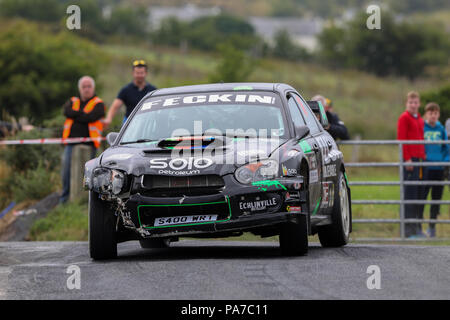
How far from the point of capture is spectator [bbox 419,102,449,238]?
15.2 metres

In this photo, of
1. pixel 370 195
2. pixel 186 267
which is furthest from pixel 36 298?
pixel 370 195

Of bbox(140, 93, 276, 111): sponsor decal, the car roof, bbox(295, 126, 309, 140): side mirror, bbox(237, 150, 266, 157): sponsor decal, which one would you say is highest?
the car roof

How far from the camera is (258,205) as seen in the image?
875 cm

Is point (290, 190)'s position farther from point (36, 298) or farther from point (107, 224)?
point (36, 298)

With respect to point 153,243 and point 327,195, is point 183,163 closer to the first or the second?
point 327,195

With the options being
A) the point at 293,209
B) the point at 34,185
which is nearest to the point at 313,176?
the point at 293,209

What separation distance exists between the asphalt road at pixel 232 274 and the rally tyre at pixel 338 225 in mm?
311

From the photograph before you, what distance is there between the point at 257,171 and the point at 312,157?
1.13 metres

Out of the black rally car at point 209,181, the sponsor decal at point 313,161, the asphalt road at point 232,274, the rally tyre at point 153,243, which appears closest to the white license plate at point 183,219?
the black rally car at point 209,181

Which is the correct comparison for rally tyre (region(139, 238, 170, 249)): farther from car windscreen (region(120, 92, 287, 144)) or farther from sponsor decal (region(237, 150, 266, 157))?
sponsor decal (region(237, 150, 266, 157))

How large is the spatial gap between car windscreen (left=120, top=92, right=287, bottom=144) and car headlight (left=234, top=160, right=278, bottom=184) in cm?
78

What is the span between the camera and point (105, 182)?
8930 millimetres

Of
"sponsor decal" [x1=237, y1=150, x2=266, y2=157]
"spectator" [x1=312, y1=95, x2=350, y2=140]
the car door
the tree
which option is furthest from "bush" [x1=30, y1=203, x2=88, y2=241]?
the tree

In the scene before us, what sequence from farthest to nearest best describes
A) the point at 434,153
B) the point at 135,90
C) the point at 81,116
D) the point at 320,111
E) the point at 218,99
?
the point at 81,116, the point at 434,153, the point at 135,90, the point at 320,111, the point at 218,99
